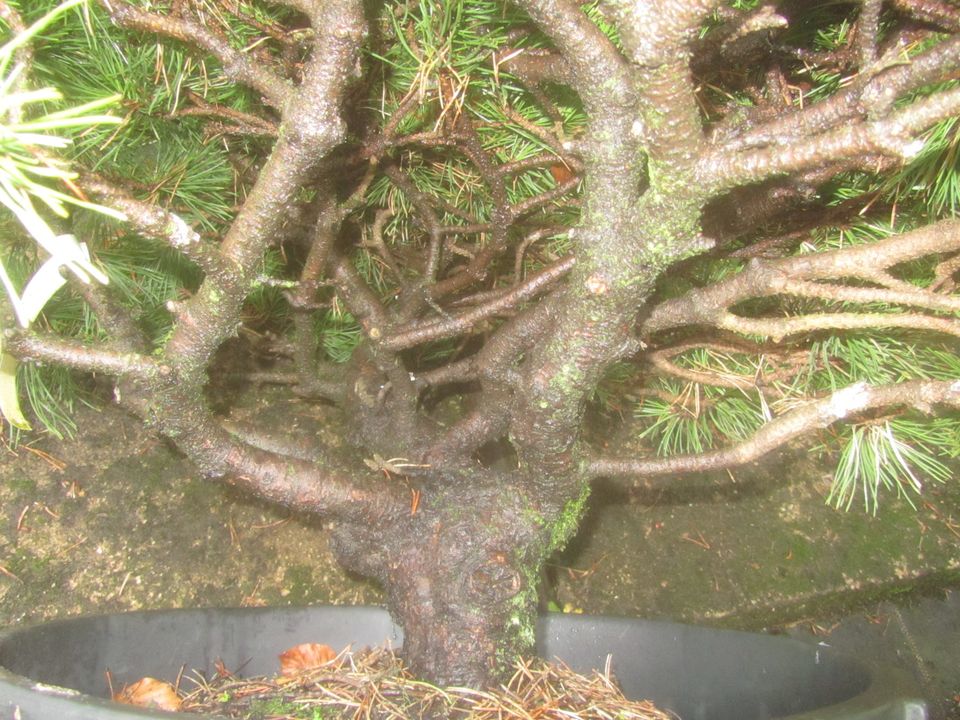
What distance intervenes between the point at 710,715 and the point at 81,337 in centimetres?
93

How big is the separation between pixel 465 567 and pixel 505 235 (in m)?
0.41

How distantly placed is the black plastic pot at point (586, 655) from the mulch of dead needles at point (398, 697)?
0.05 meters

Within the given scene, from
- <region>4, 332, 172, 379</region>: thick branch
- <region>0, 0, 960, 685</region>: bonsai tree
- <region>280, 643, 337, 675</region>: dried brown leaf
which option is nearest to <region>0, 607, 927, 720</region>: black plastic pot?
<region>280, 643, 337, 675</region>: dried brown leaf

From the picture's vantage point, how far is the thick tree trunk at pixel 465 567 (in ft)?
2.59

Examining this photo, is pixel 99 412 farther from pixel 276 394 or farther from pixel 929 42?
pixel 929 42

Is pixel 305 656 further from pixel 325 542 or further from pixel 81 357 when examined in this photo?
pixel 81 357

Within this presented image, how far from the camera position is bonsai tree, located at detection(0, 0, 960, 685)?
21.7 inches

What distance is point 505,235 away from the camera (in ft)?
2.77

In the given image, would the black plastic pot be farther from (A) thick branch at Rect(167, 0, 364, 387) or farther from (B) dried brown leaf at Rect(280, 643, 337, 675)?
(A) thick branch at Rect(167, 0, 364, 387)

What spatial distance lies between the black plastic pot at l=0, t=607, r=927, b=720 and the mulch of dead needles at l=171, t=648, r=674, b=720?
5 centimetres

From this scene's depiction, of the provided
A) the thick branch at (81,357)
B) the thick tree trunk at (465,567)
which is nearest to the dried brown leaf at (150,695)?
the thick tree trunk at (465,567)

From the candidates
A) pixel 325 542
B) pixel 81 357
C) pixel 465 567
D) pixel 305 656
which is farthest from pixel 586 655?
pixel 81 357

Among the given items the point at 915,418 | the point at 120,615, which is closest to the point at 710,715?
the point at 915,418

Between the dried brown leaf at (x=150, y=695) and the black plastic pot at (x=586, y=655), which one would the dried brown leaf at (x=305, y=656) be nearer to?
the black plastic pot at (x=586, y=655)
